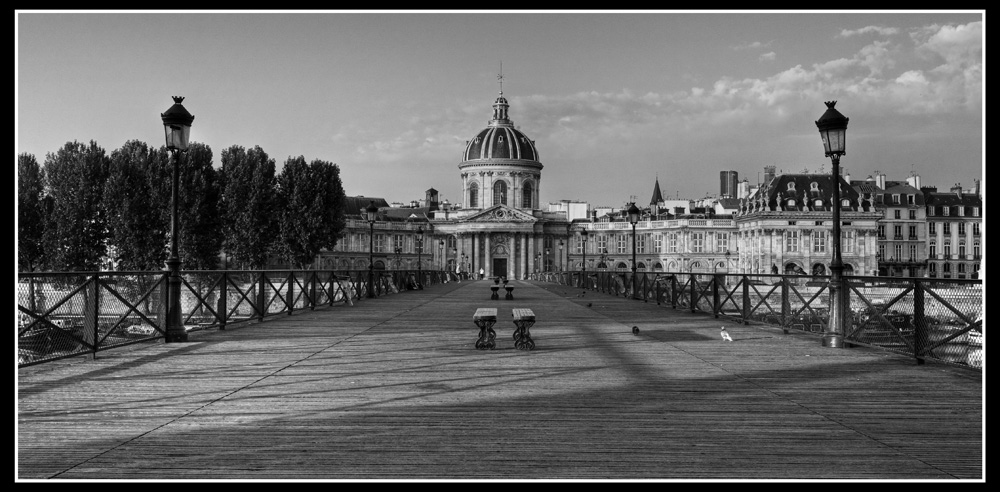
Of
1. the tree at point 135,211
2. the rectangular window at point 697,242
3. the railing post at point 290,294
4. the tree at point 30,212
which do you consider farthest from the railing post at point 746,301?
the rectangular window at point 697,242

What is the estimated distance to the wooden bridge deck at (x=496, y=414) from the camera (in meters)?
5.20

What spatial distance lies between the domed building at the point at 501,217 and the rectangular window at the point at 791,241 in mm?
32011

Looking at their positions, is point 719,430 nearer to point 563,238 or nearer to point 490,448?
point 490,448

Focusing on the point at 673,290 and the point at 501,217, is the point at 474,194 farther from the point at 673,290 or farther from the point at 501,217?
the point at 673,290

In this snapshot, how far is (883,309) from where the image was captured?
11.1 metres

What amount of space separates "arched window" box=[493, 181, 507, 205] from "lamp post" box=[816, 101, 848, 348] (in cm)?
10504

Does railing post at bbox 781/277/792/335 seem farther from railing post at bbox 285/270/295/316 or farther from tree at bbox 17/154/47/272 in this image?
tree at bbox 17/154/47/272

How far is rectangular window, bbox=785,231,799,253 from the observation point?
96.8m

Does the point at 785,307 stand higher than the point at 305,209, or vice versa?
the point at 305,209

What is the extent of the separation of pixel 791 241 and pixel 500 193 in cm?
4090

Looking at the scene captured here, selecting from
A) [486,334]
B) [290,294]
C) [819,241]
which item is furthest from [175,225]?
[819,241]

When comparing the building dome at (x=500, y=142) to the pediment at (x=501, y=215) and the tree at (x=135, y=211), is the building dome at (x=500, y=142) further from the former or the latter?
the tree at (x=135, y=211)

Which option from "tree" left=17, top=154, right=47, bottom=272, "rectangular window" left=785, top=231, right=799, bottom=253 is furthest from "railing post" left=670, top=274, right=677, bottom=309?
"rectangular window" left=785, top=231, right=799, bottom=253

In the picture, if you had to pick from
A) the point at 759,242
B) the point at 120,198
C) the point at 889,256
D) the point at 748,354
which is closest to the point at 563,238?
the point at 759,242
